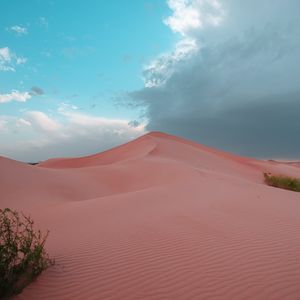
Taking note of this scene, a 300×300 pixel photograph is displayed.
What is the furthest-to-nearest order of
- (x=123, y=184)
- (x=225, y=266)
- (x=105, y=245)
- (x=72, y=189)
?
1. (x=123, y=184)
2. (x=72, y=189)
3. (x=105, y=245)
4. (x=225, y=266)

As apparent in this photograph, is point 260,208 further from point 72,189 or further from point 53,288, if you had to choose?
point 72,189

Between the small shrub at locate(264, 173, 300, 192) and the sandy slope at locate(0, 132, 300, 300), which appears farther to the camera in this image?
the small shrub at locate(264, 173, 300, 192)

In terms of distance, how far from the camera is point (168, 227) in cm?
781

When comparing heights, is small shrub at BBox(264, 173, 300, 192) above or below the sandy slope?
above

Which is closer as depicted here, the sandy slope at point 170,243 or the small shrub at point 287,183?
the sandy slope at point 170,243

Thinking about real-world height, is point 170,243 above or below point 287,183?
below

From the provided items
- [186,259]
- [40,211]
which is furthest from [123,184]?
[186,259]

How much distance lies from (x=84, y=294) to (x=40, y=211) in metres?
7.96

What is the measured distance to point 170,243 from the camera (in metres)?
6.56

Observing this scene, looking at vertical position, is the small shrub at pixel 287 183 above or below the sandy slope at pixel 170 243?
above

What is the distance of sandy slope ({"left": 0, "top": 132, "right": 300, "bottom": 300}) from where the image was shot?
4.62m

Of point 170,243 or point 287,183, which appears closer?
point 170,243

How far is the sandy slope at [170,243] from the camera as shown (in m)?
4.62

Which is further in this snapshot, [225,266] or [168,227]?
[168,227]
